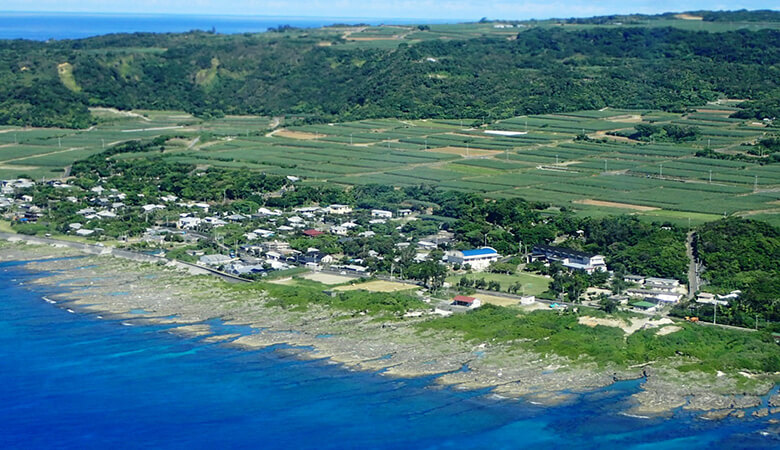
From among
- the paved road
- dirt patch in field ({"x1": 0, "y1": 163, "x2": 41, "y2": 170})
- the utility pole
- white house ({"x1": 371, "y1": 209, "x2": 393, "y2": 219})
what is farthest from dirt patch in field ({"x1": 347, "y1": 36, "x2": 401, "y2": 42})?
the utility pole

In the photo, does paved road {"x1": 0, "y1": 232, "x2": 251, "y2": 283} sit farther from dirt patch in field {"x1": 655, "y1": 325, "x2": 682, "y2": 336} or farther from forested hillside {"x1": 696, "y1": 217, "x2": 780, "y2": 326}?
forested hillside {"x1": 696, "y1": 217, "x2": 780, "y2": 326}

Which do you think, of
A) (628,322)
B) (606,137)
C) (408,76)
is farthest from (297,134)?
(628,322)

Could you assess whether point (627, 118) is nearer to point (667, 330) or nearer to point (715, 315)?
point (715, 315)

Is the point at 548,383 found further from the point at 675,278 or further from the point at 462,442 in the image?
the point at 675,278

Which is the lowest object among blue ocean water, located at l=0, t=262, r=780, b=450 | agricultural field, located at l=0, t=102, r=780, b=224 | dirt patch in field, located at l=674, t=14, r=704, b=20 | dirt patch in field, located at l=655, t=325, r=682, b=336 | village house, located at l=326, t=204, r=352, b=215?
blue ocean water, located at l=0, t=262, r=780, b=450

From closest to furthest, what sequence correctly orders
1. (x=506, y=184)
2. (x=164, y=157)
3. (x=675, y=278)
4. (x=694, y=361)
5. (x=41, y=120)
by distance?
(x=694, y=361)
(x=675, y=278)
(x=506, y=184)
(x=164, y=157)
(x=41, y=120)

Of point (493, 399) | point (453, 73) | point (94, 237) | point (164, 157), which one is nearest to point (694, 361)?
point (493, 399)

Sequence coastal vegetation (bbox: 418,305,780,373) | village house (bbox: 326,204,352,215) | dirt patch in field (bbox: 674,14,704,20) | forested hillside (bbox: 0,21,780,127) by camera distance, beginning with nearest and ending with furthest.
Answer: coastal vegetation (bbox: 418,305,780,373)
village house (bbox: 326,204,352,215)
forested hillside (bbox: 0,21,780,127)
dirt patch in field (bbox: 674,14,704,20)
